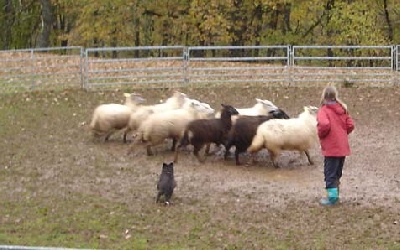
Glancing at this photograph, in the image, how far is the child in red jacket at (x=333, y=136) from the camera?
29.7 feet

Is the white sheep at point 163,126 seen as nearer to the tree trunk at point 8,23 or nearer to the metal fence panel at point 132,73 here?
the metal fence panel at point 132,73

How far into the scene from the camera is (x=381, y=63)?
1336 inches

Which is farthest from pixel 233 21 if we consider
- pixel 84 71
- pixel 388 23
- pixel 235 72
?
pixel 84 71

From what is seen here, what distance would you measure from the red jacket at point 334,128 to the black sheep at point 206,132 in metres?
2.62

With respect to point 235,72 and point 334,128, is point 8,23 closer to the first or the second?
point 235,72

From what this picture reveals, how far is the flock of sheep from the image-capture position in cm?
1120

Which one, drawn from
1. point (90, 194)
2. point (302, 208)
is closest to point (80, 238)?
point (90, 194)

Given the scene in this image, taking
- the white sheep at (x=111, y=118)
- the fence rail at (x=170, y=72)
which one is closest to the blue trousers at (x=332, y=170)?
the white sheep at (x=111, y=118)

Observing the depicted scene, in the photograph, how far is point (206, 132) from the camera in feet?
37.2

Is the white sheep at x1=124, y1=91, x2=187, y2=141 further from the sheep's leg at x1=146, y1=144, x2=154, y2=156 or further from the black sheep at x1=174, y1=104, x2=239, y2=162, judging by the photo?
the black sheep at x1=174, y1=104, x2=239, y2=162

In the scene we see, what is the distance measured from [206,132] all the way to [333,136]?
2764 millimetres

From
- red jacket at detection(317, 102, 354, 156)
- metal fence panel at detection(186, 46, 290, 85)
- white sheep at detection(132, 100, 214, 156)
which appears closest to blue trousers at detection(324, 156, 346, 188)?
red jacket at detection(317, 102, 354, 156)

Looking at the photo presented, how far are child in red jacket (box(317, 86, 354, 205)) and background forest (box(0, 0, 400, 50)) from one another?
2123 centimetres

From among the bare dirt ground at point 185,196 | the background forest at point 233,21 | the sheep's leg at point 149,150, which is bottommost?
the bare dirt ground at point 185,196
